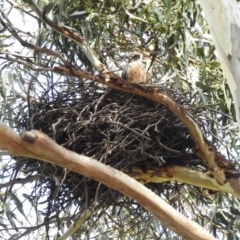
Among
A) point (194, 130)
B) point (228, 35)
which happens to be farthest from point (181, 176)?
point (228, 35)

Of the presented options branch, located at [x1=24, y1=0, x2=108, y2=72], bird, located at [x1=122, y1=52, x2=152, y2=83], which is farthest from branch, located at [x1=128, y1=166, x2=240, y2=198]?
bird, located at [x1=122, y1=52, x2=152, y2=83]

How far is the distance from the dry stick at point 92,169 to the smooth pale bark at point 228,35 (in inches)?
12.9

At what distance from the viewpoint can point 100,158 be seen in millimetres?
1842

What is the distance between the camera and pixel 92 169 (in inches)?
56.4

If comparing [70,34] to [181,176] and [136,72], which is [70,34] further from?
[181,176]

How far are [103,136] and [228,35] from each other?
22.0 inches

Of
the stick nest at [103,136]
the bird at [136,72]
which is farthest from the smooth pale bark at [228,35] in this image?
the bird at [136,72]

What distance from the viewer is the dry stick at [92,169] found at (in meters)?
1.33

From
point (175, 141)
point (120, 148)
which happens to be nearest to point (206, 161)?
point (175, 141)

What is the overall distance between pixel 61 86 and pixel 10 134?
0.88m

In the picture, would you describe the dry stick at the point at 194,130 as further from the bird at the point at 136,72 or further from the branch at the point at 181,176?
the bird at the point at 136,72

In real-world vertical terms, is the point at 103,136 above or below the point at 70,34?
below

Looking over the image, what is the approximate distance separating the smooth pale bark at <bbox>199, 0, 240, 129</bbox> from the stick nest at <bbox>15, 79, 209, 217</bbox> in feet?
1.28

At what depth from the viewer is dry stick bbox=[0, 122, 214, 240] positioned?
1327mm
